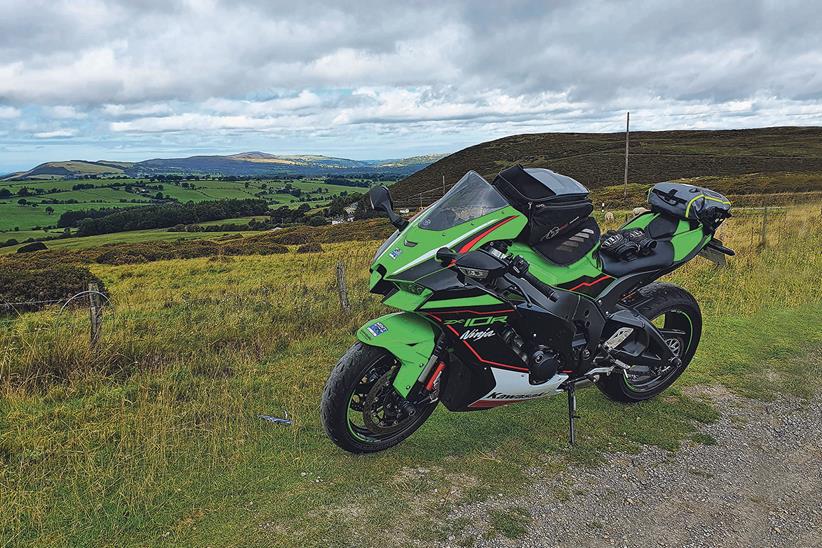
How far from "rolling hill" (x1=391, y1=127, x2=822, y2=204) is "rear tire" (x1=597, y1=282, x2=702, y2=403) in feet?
166

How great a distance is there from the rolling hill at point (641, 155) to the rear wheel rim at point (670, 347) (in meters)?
50.6

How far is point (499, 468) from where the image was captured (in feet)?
13.0

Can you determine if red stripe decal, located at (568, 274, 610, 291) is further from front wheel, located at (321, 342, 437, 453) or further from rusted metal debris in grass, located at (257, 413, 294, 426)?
rusted metal debris in grass, located at (257, 413, 294, 426)

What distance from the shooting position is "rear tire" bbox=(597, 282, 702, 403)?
4.91m

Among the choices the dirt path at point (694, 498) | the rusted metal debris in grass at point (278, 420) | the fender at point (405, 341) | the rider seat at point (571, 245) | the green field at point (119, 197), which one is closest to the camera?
the dirt path at point (694, 498)

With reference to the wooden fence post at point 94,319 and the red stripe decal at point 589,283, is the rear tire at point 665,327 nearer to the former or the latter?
the red stripe decal at point 589,283

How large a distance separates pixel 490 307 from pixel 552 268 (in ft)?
2.33

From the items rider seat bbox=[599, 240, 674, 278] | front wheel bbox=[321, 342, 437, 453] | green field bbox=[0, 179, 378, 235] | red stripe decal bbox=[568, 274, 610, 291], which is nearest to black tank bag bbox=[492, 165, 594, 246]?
red stripe decal bbox=[568, 274, 610, 291]

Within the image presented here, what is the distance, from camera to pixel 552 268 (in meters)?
4.08

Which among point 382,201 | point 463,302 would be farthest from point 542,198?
point 382,201

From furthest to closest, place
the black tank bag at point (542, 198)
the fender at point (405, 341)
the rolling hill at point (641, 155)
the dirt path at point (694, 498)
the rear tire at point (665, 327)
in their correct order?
the rolling hill at point (641, 155) < the rear tire at point (665, 327) < the black tank bag at point (542, 198) < the fender at point (405, 341) < the dirt path at point (694, 498)

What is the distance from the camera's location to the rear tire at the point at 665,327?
4.91m

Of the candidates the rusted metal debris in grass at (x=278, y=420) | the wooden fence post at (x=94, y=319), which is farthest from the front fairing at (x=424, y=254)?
the wooden fence post at (x=94, y=319)

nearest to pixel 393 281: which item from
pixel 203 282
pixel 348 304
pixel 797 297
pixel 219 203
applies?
pixel 348 304
